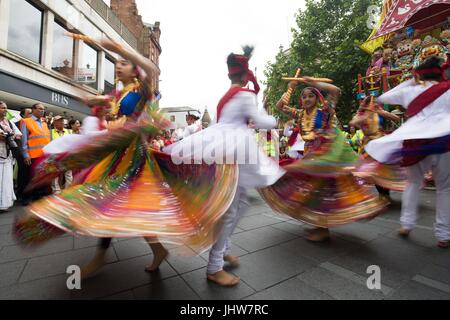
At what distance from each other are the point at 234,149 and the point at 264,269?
1.09 m

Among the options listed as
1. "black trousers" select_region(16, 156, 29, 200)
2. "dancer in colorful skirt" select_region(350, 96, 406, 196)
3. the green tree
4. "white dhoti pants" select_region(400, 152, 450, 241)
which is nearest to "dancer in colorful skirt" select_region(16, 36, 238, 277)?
"dancer in colorful skirt" select_region(350, 96, 406, 196)

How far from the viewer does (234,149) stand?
1842 millimetres

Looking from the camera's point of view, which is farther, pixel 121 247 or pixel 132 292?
pixel 121 247

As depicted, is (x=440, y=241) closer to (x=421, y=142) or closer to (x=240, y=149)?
(x=421, y=142)

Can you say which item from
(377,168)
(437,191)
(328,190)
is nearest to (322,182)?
(328,190)

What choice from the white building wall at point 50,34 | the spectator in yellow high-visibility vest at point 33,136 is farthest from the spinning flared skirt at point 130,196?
the white building wall at point 50,34

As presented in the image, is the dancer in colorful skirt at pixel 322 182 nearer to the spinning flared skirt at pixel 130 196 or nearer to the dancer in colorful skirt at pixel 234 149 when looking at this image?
the dancer in colorful skirt at pixel 234 149

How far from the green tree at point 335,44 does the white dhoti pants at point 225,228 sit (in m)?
12.4

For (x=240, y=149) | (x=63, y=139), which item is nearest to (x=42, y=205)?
(x=63, y=139)

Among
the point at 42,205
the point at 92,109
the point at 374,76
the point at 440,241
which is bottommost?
the point at 440,241

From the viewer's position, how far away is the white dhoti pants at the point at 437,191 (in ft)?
8.23

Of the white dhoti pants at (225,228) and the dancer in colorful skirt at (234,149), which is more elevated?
the dancer in colorful skirt at (234,149)

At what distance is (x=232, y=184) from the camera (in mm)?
1786
